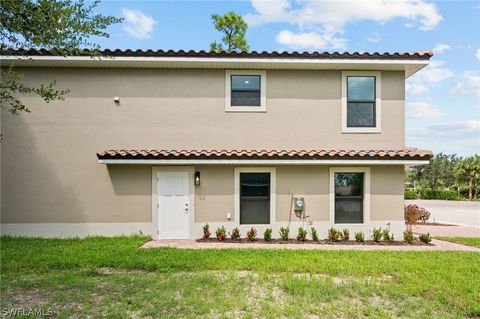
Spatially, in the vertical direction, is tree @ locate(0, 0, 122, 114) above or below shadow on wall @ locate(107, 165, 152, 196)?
above

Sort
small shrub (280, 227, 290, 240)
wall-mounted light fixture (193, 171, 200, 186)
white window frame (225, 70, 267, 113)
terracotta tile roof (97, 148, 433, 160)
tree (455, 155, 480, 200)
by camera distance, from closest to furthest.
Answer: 1. terracotta tile roof (97, 148, 433, 160)
2. small shrub (280, 227, 290, 240)
3. wall-mounted light fixture (193, 171, 200, 186)
4. white window frame (225, 70, 267, 113)
5. tree (455, 155, 480, 200)

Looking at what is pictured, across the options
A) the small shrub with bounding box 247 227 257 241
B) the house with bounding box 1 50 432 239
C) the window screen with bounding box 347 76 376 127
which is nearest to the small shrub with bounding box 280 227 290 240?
the house with bounding box 1 50 432 239

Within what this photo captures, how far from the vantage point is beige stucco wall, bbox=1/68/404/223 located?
1118 centimetres

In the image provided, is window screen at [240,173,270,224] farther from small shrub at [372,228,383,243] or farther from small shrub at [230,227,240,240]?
small shrub at [372,228,383,243]

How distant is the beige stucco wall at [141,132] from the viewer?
1118 cm

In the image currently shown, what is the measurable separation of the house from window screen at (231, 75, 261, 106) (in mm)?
37

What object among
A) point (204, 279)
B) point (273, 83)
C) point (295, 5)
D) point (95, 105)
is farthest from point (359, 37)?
point (204, 279)

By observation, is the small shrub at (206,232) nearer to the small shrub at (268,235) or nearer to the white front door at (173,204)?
the white front door at (173,204)

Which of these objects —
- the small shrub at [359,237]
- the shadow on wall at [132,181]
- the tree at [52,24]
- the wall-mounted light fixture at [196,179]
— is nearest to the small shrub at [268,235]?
the wall-mounted light fixture at [196,179]

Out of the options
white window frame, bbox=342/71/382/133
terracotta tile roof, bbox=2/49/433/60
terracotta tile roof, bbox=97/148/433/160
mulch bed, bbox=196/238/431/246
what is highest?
terracotta tile roof, bbox=2/49/433/60

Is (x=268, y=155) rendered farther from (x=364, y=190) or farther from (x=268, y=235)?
(x=364, y=190)

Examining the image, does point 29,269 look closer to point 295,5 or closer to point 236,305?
point 236,305

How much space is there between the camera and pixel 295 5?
544 inches

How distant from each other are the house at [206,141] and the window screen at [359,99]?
0.12 feet
